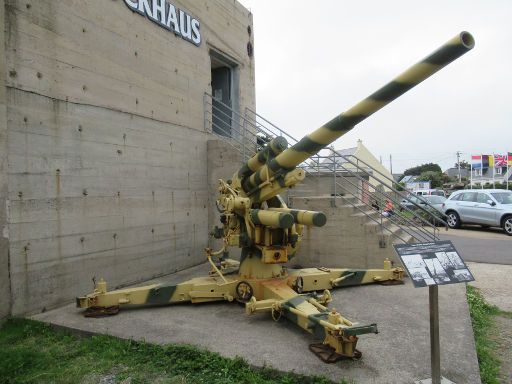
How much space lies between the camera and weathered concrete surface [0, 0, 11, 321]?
Answer: 15.6 ft

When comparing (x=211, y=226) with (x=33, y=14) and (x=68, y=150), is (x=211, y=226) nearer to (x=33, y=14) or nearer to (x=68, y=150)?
(x=68, y=150)

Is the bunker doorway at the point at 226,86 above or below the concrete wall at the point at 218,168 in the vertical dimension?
above

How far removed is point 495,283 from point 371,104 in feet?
16.6

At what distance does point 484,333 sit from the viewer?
459 centimetres

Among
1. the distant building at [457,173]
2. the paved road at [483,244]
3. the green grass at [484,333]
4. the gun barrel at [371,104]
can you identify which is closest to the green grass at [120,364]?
the green grass at [484,333]

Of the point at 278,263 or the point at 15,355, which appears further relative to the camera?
the point at 278,263

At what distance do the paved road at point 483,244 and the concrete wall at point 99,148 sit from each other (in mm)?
6225

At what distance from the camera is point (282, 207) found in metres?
5.69

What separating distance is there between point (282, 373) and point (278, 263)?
1946 millimetres

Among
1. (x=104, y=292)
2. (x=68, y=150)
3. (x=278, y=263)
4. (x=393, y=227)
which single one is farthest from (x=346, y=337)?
(x=393, y=227)

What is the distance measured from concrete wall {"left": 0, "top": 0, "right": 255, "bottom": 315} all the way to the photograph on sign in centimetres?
432

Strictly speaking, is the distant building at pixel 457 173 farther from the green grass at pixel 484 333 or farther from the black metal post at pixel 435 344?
the black metal post at pixel 435 344

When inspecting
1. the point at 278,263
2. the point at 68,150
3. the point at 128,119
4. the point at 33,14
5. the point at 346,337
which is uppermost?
the point at 33,14

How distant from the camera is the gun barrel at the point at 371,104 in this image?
2.79 metres
